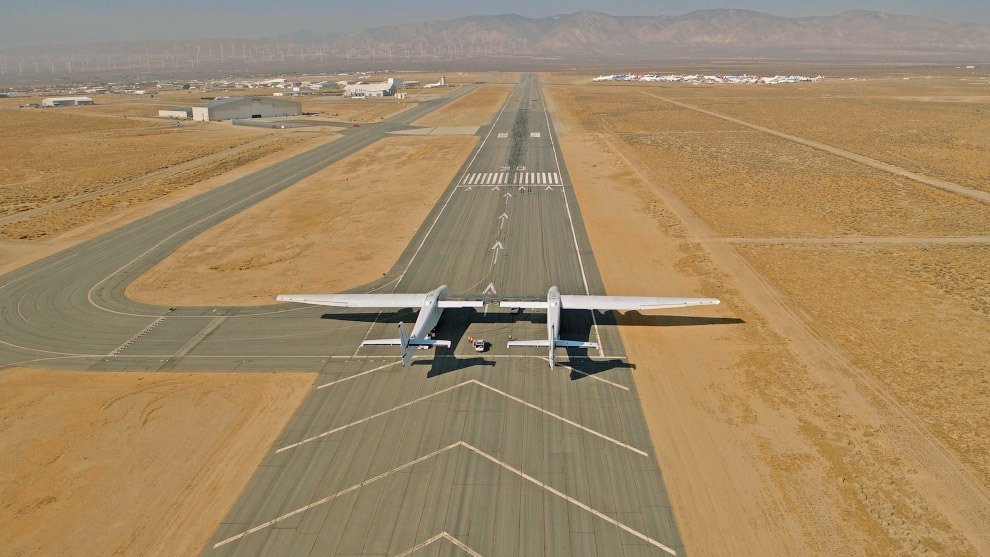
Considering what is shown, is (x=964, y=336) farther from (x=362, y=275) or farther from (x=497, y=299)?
(x=362, y=275)

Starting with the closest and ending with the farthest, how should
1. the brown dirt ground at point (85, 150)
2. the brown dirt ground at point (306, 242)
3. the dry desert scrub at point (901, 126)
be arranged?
1. the brown dirt ground at point (306, 242)
2. the brown dirt ground at point (85, 150)
3. the dry desert scrub at point (901, 126)

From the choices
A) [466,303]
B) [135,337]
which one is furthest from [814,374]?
[135,337]

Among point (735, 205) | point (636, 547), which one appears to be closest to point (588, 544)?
point (636, 547)

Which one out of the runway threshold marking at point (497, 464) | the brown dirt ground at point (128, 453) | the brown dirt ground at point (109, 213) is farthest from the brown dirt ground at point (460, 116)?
the runway threshold marking at point (497, 464)

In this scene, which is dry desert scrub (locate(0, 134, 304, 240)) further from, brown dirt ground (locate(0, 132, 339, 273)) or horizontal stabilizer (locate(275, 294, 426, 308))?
horizontal stabilizer (locate(275, 294, 426, 308))

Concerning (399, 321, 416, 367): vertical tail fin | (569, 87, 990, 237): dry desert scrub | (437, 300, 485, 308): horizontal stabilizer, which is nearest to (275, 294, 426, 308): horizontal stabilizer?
(437, 300, 485, 308): horizontal stabilizer

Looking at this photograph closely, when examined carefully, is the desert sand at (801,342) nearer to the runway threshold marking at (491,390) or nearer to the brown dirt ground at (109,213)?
the runway threshold marking at (491,390)
